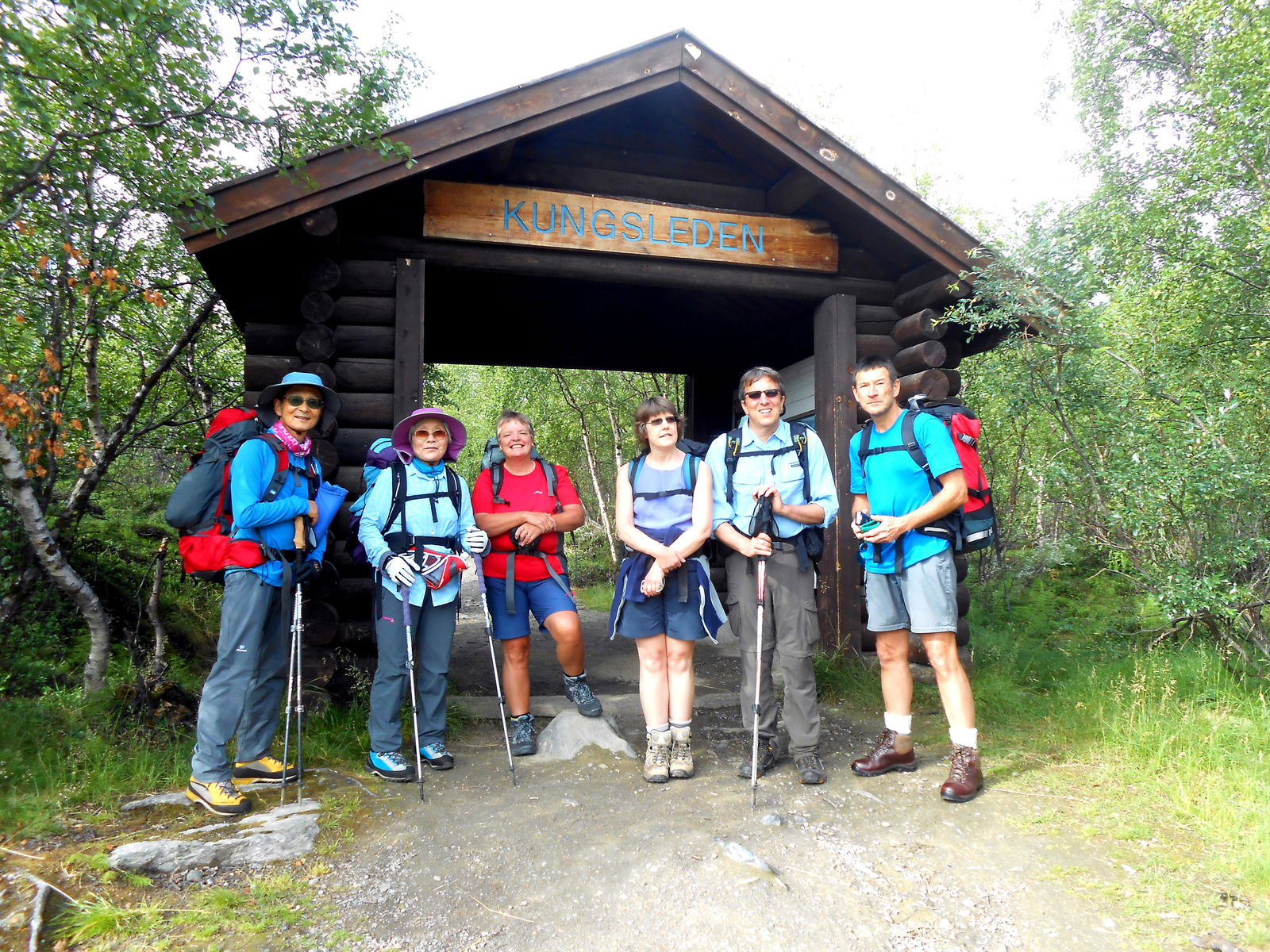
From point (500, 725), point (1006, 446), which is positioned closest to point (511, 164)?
point (500, 725)

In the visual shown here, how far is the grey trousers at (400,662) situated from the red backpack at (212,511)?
0.79 metres

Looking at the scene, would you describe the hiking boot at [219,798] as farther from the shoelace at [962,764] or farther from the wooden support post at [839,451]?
the wooden support post at [839,451]

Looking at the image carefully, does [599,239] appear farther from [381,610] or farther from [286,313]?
[381,610]

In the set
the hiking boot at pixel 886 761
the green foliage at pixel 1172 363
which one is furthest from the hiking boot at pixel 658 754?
the green foliage at pixel 1172 363

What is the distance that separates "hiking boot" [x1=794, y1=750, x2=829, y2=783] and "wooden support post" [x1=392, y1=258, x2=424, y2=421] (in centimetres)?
350

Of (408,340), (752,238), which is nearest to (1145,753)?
(752,238)

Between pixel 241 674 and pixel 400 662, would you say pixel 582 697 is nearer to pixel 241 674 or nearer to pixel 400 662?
pixel 400 662

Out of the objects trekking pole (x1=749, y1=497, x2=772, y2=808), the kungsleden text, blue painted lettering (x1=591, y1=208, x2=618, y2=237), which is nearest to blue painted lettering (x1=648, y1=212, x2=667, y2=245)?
the kungsleden text

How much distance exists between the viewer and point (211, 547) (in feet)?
12.1

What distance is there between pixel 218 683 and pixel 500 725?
199cm

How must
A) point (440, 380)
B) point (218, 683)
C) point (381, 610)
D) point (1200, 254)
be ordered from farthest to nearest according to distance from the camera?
1. point (440, 380)
2. point (1200, 254)
3. point (381, 610)
4. point (218, 683)

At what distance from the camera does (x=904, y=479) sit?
13.0ft

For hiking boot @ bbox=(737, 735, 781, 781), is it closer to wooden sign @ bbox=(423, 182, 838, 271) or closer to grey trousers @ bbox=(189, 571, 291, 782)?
grey trousers @ bbox=(189, 571, 291, 782)

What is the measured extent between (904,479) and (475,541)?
94.6 inches
